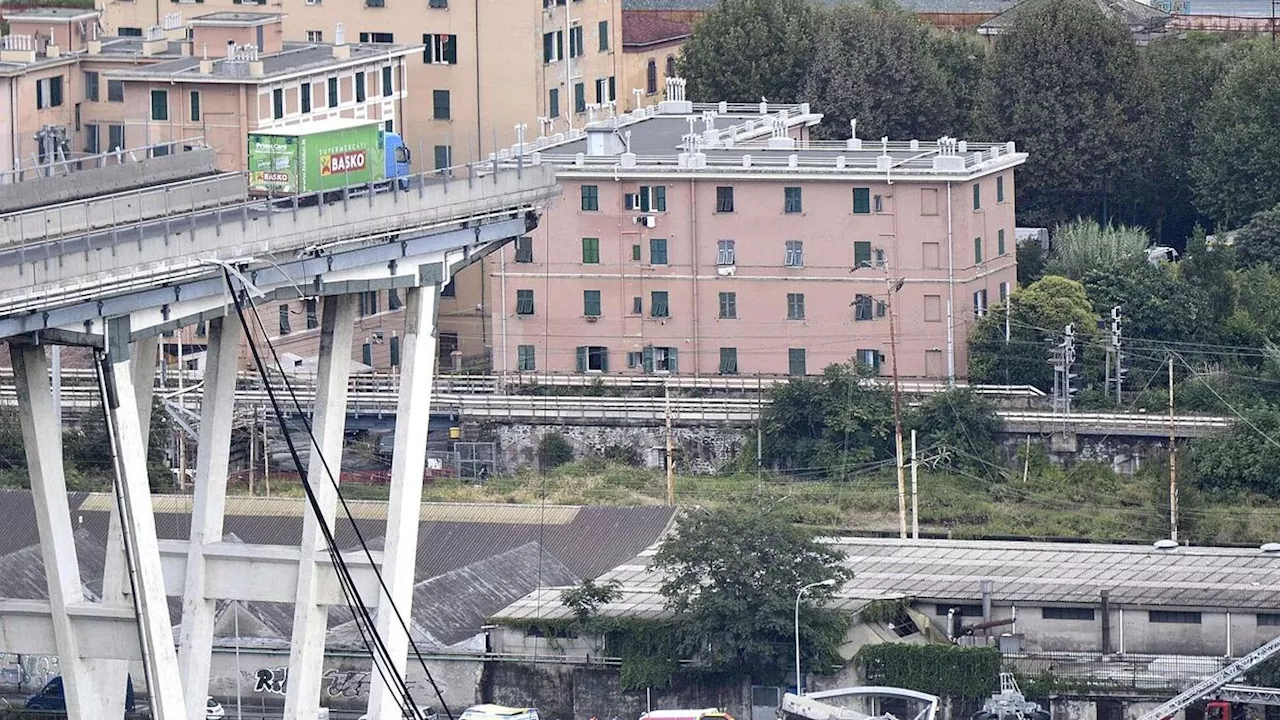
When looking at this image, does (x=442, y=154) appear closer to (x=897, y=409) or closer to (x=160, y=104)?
(x=160, y=104)

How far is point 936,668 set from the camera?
181ft

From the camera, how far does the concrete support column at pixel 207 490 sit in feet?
135

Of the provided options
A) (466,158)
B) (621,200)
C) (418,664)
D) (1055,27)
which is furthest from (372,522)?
(1055,27)

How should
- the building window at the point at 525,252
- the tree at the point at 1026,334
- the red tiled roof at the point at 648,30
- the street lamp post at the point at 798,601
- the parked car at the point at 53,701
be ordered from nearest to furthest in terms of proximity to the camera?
the street lamp post at the point at 798,601 < the parked car at the point at 53,701 < the tree at the point at 1026,334 < the building window at the point at 525,252 < the red tiled roof at the point at 648,30

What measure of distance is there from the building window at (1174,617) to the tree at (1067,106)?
94.6 feet

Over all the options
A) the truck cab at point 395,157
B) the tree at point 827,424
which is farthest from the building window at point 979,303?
the truck cab at point 395,157

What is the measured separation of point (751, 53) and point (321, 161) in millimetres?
47089

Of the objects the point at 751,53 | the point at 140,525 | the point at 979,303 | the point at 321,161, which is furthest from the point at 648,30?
the point at 140,525

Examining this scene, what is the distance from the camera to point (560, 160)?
74.1 metres

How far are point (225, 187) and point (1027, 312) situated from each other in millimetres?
32389

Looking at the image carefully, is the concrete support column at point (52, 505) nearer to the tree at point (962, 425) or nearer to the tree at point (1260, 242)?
the tree at point (962, 425)

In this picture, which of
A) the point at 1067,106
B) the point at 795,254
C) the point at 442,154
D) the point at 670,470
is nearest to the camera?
the point at 670,470

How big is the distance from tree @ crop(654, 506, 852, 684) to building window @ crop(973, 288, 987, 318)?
1760cm

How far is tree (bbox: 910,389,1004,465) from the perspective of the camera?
68.4m
